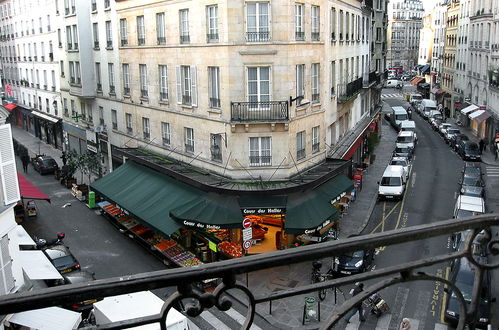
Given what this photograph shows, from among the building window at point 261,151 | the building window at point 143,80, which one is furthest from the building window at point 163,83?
the building window at point 261,151

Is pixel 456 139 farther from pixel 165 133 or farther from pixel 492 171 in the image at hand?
pixel 165 133

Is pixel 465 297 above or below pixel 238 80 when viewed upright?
below

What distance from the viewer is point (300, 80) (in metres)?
25.6

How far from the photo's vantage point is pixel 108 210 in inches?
1196

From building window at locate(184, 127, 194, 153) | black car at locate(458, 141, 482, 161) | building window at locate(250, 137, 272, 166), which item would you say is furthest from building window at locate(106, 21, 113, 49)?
black car at locate(458, 141, 482, 161)

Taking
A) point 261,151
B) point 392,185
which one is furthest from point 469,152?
point 261,151

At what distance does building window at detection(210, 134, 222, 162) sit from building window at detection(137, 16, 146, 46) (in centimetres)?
890

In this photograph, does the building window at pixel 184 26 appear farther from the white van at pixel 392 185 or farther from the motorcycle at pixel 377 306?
the white van at pixel 392 185

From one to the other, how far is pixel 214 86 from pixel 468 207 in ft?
50.8

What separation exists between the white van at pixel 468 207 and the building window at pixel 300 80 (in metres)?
10.9

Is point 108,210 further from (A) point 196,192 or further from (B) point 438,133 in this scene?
(B) point 438,133

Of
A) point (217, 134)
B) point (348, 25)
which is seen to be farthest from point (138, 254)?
point (348, 25)

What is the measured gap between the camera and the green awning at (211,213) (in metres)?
22.9

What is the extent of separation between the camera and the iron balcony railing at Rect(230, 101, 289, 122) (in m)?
24.2
